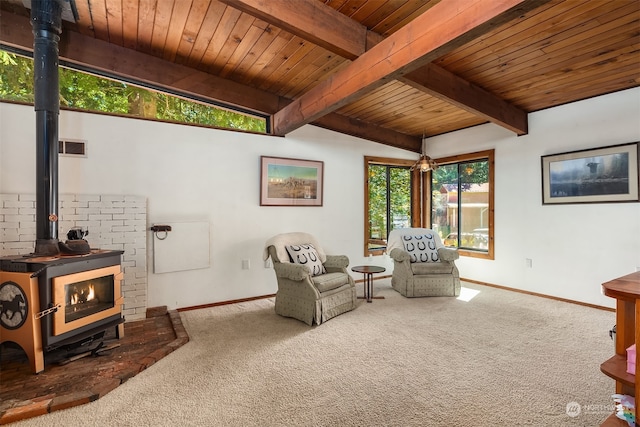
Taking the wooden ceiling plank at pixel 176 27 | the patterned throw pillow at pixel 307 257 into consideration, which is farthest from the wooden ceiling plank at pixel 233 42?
the patterned throw pillow at pixel 307 257

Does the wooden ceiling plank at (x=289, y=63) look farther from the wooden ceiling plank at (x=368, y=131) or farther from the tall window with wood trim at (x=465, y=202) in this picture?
the tall window with wood trim at (x=465, y=202)

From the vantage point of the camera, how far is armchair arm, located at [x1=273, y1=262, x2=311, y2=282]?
3.14 meters

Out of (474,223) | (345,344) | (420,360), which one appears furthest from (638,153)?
(345,344)

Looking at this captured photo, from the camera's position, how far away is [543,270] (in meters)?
4.21

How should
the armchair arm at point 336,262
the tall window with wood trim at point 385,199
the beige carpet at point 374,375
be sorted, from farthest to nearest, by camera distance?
the tall window with wood trim at point 385,199 < the armchair arm at point 336,262 < the beige carpet at point 374,375

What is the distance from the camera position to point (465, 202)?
523 cm

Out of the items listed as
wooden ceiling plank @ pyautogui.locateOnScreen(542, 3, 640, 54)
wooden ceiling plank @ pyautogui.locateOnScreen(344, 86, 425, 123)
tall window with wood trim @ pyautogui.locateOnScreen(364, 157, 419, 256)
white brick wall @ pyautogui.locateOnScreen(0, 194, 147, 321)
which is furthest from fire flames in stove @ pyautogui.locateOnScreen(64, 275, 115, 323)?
wooden ceiling plank @ pyautogui.locateOnScreen(542, 3, 640, 54)

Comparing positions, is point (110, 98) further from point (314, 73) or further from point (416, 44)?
point (416, 44)

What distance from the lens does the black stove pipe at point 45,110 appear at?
95.0 inches

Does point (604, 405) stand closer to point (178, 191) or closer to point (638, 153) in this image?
point (638, 153)

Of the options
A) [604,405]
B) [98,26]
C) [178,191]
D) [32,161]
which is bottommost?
[604,405]

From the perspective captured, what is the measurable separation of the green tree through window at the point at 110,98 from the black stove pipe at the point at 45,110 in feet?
2.43

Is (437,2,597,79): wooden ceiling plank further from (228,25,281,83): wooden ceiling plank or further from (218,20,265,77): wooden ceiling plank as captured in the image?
(218,20,265,77): wooden ceiling plank

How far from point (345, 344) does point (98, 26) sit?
3.64m
